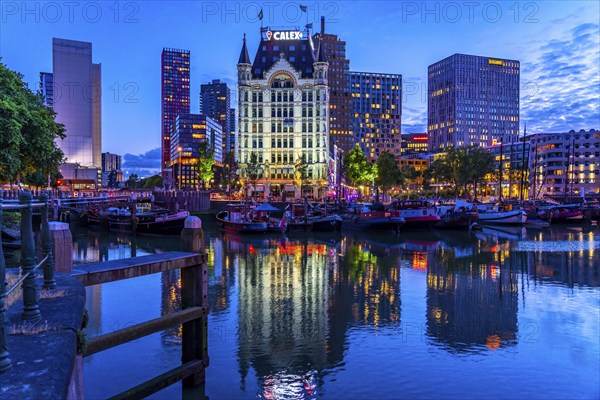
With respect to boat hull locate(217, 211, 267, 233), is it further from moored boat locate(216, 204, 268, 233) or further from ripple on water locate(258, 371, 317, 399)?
ripple on water locate(258, 371, 317, 399)

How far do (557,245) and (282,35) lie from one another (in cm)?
9605

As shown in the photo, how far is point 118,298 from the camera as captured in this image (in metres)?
25.6

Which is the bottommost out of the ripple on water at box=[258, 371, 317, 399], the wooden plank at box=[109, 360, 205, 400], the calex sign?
the ripple on water at box=[258, 371, 317, 399]

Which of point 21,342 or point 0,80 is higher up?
point 0,80

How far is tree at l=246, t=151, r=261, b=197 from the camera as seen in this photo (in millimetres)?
114425

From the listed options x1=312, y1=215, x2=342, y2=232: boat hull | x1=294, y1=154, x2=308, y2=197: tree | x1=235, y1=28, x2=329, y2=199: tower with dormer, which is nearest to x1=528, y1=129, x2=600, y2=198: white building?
x1=235, y1=28, x2=329, y2=199: tower with dormer

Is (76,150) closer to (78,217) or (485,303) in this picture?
(78,217)

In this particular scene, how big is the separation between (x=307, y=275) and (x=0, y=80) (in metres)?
22.3

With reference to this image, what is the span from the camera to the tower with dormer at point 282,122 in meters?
123

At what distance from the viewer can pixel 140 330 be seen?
1191 cm

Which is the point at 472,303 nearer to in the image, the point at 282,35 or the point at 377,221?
the point at 377,221

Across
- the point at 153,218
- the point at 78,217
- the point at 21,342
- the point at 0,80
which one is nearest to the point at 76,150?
the point at 78,217

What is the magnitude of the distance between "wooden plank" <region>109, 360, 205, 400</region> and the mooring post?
26 cm

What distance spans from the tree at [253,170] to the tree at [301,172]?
9701 mm
